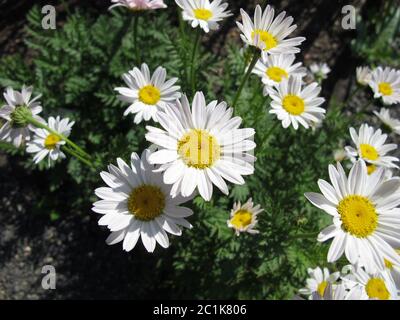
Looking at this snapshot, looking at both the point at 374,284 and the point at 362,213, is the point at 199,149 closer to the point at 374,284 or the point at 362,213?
the point at 362,213

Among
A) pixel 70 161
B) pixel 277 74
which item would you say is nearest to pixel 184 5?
pixel 277 74

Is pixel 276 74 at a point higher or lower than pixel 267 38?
higher

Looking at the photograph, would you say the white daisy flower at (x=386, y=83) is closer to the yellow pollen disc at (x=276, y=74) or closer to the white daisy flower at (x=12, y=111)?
the yellow pollen disc at (x=276, y=74)

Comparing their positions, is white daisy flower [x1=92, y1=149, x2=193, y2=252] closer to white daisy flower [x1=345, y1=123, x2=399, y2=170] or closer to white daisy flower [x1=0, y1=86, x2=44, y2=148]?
white daisy flower [x1=0, y1=86, x2=44, y2=148]

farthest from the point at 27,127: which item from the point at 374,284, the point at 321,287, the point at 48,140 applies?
the point at 374,284

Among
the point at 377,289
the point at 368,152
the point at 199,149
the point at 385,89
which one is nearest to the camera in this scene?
the point at 199,149

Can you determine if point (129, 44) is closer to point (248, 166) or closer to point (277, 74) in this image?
point (277, 74)
